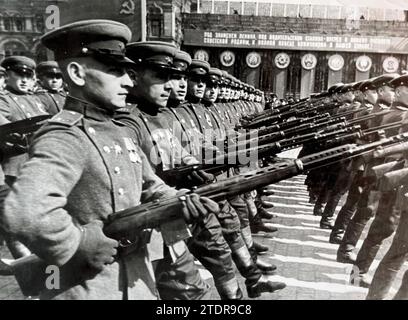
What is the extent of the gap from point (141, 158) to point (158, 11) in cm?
2949

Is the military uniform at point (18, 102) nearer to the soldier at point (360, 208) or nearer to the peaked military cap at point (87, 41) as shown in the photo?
the peaked military cap at point (87, 41)

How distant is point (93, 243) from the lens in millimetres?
2160

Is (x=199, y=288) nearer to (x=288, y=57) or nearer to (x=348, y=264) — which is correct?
(x=348, y=264)

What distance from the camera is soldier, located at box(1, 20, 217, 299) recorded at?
2002mm

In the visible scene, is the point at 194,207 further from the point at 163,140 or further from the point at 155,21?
the point at 155,21

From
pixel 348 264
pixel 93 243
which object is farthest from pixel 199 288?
pixel 348 264

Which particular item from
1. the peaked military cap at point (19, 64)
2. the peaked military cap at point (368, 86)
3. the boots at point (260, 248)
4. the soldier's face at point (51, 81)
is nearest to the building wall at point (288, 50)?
the peaked military cap at point (368, 86)

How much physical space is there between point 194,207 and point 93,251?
2.01 ft

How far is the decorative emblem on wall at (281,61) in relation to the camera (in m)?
28.0

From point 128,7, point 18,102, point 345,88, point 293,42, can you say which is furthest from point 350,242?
point 293,42

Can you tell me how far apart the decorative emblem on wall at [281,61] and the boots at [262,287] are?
24.7 metres

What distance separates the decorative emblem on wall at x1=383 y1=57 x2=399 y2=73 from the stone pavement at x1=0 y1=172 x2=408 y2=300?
61.2ft

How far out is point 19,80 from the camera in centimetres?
662
